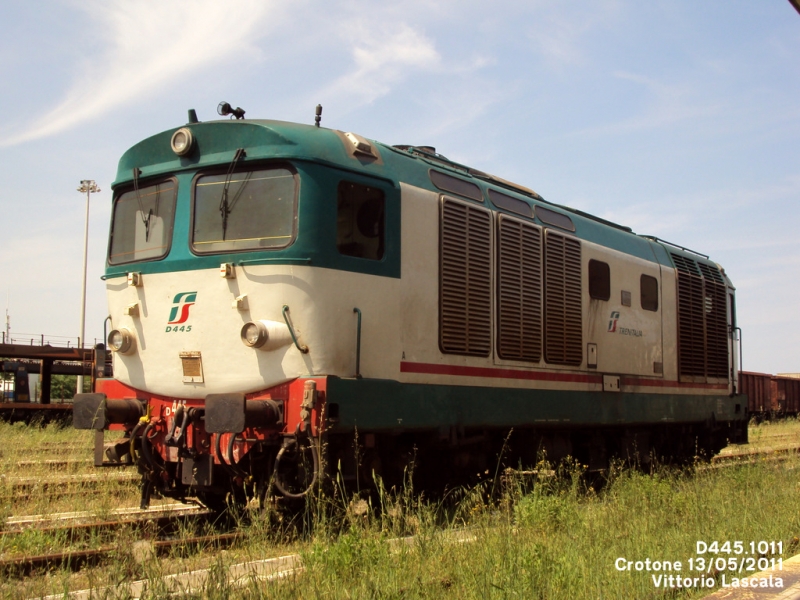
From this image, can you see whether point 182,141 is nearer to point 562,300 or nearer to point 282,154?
point 282,154

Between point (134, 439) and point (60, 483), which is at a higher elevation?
point (134, 439)

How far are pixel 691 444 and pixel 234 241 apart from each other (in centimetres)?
884

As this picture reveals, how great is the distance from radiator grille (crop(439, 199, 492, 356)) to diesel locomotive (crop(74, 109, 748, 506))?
20 millimetres

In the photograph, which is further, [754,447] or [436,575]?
[754,447]

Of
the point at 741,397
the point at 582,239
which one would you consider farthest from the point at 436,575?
the point at 741,397

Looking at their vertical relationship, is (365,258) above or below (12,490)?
above

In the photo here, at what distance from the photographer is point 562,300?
9969mm

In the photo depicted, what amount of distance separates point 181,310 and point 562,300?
4.66m

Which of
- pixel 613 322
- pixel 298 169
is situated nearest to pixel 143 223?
pixel 298 169

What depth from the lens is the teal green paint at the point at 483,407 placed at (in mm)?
6906

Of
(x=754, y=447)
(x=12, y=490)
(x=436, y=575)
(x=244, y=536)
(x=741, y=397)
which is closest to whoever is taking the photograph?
(x=436, y=575)

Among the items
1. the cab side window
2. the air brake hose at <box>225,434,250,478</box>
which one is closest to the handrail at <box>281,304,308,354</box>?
the cab side window

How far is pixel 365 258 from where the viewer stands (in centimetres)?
733

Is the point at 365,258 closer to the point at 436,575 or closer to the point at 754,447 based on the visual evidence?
the point at 436,575
